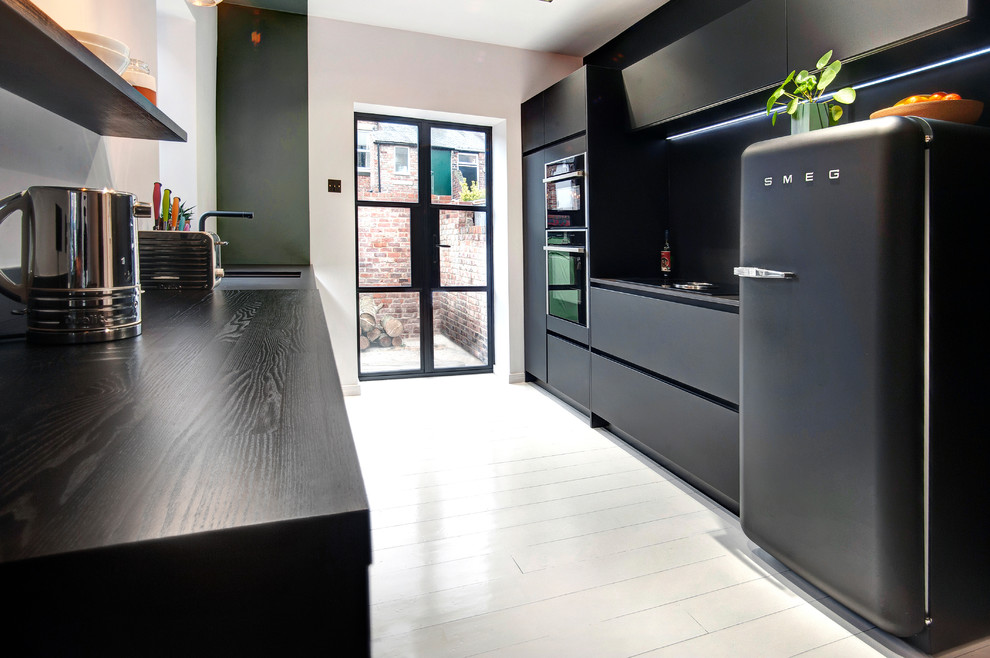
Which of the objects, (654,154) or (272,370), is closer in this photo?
(272,370)

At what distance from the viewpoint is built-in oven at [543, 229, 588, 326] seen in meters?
3.76

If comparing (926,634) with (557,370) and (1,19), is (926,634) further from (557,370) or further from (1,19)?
(557,370)

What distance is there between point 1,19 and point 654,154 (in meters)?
3.53

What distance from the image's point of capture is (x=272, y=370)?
72 centimetres

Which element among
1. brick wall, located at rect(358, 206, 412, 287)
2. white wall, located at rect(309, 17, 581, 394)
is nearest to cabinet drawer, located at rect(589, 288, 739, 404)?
white wall, located at rect(309, 17, 581, 394)

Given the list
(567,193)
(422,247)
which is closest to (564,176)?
(567,193)

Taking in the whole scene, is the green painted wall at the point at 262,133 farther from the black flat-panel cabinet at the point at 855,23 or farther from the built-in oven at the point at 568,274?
the black flat-panel cabinet at the point at 855,23

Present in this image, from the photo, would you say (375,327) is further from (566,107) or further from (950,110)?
(950,110)

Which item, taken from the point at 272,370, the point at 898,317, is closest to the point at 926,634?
the point at 898,317

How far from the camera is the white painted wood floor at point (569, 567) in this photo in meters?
1.61

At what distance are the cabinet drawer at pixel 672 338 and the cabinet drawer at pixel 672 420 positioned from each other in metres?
0.08

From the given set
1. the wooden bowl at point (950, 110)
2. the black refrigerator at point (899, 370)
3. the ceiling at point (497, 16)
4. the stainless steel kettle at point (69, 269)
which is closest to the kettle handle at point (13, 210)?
the stainless steel kettle at point (69, 269)

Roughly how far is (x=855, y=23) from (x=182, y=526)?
8.19 feet

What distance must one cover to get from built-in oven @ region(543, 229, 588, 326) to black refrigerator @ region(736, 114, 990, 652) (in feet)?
6.72
